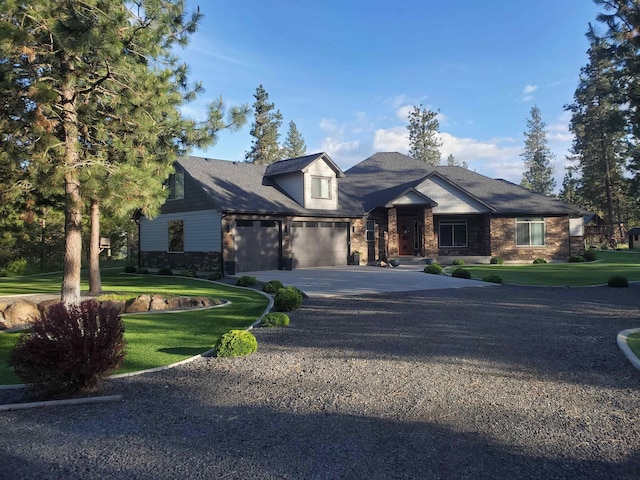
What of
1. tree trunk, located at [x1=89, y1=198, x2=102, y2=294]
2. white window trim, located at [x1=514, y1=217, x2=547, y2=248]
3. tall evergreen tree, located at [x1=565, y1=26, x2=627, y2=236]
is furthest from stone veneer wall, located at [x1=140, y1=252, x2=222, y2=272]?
tall evergreen tree, located at [x1=565, y1=26, x2=627, y2=236]

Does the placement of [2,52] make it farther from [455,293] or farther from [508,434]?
[455,293]

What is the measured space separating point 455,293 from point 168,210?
15.1 meters

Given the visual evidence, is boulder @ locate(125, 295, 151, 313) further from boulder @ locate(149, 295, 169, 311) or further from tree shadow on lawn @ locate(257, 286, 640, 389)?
tree shadow on lawn @ locate(257, 286, 640, 389)

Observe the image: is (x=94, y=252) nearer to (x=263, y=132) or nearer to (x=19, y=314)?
(x=19, y=314)

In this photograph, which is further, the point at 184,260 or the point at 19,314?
the point at 184,260

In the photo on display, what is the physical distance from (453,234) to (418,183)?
12.9 ft

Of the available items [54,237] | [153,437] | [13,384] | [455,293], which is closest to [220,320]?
[13,384]

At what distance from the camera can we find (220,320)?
958 centimetres

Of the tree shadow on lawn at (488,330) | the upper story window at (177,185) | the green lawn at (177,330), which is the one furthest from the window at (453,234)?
the green lawn at (177,330)

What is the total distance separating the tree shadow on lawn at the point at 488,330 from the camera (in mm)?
6175

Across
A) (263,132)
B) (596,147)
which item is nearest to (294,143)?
(263,132)

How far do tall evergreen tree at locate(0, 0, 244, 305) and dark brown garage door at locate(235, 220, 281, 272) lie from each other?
31.5 ft

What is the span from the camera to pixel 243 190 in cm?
2208

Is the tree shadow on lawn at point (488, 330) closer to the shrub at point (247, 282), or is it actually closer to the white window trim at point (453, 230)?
the shrub at point (247, 282)
